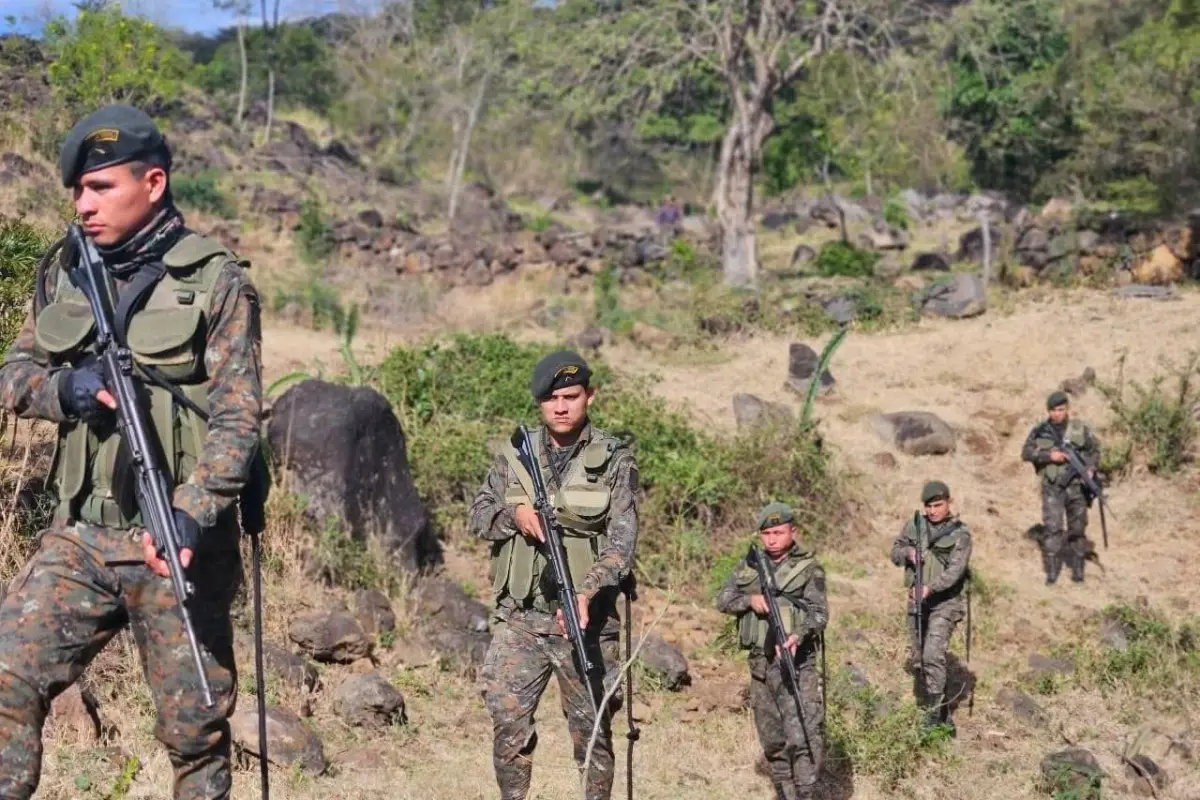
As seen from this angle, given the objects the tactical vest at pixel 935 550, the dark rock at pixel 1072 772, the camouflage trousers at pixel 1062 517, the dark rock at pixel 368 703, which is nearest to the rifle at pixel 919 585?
the tactical vest at pixel 935 550

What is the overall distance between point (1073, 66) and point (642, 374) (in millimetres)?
15271

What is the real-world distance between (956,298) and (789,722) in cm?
1085

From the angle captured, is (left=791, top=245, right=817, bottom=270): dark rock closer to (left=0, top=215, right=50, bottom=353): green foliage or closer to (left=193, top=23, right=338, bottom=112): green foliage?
(left=0, top=215, right=50, bottom=353): green foliage

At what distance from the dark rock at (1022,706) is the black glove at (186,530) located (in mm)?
5720

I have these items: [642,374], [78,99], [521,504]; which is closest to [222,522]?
[521,504]

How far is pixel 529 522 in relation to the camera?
15.0 feet

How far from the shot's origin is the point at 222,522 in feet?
11.4

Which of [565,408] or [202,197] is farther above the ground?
[565,408]

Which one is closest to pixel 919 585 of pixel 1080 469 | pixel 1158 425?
pixel 1080 469

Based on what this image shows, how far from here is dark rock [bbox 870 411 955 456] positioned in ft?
40.5

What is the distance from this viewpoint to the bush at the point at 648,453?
967 centimetres

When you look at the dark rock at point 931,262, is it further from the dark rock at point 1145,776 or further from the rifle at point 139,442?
the rifle at point 139,442

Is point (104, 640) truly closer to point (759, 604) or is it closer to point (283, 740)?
point (283, 740)

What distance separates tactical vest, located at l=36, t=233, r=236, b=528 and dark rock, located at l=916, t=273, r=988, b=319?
13.3 m
